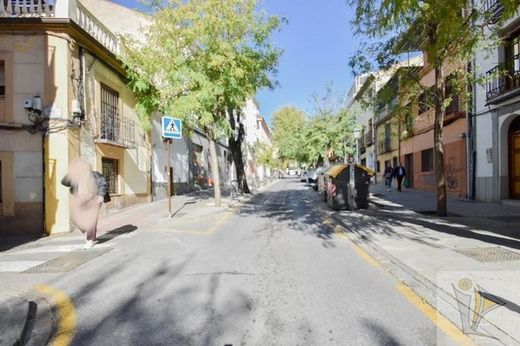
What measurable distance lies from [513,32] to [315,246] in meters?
12.1

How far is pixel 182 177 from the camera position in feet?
76.7

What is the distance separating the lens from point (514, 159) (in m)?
14.6

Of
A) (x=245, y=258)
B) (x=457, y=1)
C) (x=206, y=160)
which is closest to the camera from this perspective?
(x=457, y=1)

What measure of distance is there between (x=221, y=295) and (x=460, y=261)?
12.2ft

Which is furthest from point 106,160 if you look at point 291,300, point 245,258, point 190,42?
point 291,300

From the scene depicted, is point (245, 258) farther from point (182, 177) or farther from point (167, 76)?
point (182, 177)

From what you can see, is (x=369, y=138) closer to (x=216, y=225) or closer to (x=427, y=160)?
(x=427, y=160)

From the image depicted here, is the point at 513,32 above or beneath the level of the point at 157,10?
beneath

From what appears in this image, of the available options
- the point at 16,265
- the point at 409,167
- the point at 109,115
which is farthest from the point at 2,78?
the point at 409,167

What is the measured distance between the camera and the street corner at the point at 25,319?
11.5 feet

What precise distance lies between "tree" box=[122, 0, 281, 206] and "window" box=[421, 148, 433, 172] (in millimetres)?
13496

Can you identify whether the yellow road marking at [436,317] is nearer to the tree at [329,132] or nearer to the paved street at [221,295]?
the paved street at [221,295]

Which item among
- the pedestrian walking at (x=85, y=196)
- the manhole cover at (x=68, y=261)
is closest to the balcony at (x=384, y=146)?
the pedestrian walking at (x=85, y=196)

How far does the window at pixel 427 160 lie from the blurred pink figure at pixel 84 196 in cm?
2025
